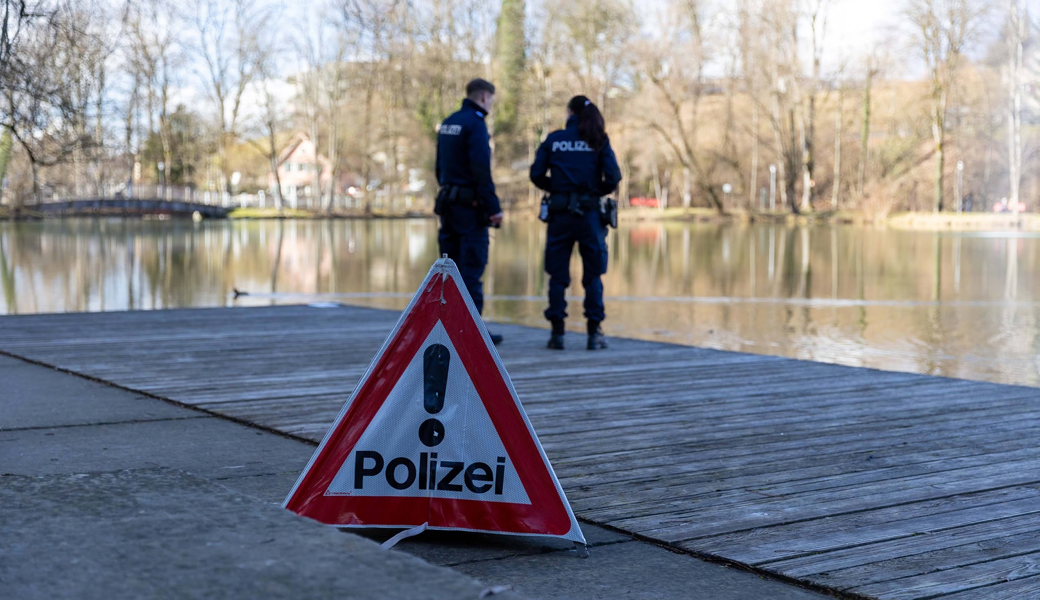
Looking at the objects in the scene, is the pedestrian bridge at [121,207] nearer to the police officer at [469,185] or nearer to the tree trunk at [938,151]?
the tree trunk at [938,151]

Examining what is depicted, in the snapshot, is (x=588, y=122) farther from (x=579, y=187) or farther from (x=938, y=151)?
(x=938, y=151)

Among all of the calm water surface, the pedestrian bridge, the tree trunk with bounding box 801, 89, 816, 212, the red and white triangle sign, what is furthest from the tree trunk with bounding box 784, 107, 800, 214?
the red and white triangle sign

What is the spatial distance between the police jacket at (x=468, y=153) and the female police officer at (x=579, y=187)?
1.22 ft

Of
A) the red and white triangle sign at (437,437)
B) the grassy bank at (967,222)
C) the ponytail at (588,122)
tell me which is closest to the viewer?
the red and white triangle sign at (437,437)

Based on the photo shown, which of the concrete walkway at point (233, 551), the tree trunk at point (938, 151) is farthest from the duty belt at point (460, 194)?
the tree trunk at point (938, 151)

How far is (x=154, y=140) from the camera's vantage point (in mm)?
73750

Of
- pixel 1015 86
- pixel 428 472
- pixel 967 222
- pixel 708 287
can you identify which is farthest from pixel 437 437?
pixel 1015 86

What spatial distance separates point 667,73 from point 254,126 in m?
26.3

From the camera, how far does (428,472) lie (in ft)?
10.1

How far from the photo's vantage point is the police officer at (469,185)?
8023 mm

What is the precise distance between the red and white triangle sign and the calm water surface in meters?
6.66

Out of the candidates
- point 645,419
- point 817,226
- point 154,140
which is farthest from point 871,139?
point 645,419

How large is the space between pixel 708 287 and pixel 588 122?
9891 mm

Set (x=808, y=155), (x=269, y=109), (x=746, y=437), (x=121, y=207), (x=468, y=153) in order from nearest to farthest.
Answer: (x=746, y=437)
(x=468, y=153)
(x=808, y=155)
(x=121, y=207)
(x=269, y=109)
